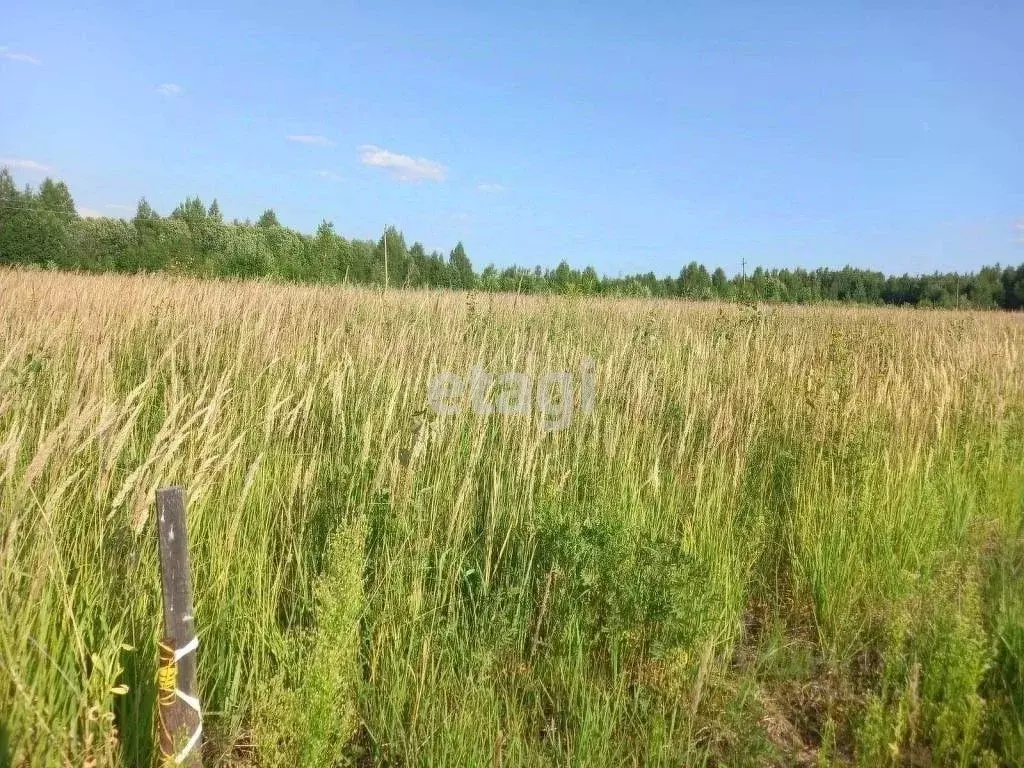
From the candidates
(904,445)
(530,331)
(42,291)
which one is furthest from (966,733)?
(42,291)

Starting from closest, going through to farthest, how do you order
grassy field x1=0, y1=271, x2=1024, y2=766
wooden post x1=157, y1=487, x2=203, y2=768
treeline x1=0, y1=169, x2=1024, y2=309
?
wooden post x1=157, y1=487, x2=203, y2=768, grassy field x1=0, y1=271, x2=1024, y2=766, treeline x1=0, y1=169, x2=1024, y2=309

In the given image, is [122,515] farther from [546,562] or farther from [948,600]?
[948,600]

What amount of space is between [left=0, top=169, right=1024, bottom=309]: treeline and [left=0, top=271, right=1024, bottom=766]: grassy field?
4000 mm

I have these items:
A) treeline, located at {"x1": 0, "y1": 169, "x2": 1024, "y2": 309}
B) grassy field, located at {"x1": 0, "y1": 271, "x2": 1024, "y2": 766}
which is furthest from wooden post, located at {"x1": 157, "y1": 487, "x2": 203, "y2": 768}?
treeline, located at {"x1": 0, "y1": 169, "x2": 1024, "y2": 309}

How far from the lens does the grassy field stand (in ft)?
4.91

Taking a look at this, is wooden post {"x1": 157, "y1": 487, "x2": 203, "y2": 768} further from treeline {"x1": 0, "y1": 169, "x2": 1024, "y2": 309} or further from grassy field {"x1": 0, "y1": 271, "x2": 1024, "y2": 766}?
treeline {"x1": 0, "y1": 169, "x2": 1024, "y2": 309}

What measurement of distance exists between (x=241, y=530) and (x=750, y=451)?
2518 millimetres

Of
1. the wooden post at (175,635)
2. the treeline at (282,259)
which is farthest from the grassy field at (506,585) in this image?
the treeline at (282,259)

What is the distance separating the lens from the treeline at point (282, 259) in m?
13.1

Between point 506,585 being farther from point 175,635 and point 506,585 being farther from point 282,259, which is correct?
point 282,259

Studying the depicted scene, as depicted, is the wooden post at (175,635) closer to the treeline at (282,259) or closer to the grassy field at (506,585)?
the grassy field at (506,585)

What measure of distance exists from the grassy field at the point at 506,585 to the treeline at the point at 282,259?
13.1 feet

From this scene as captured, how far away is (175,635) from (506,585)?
→ 111cm

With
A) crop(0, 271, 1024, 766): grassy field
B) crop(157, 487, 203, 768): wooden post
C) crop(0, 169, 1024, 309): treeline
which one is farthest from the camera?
crop(0, 169, 1024, 309): treeline
